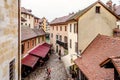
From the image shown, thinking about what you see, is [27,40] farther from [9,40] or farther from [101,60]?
[9,40]

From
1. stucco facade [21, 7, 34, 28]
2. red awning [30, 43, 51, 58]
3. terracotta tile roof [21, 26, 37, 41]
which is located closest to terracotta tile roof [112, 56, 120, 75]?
terracotta tile roof [21, 26, 37, 41]

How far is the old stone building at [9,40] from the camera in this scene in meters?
9.01

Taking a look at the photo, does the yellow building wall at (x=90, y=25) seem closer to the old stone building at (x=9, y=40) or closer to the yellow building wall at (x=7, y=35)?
the old stone building at (x=9, y=40)

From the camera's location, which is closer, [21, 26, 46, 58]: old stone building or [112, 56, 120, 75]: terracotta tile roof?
[112, 56, 120, 75]: terracotta tile roof

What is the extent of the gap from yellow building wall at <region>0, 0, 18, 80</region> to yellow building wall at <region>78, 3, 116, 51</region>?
17334 mm

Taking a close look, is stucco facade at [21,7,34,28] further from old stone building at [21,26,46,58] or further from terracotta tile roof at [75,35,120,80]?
terracotta tile roof at [75,35,120,80]

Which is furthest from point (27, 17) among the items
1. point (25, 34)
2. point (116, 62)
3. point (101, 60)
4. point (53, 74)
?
point (116, 62)

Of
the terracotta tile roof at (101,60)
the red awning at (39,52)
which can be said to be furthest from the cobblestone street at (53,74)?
the terracotta tile roof at (101,60)

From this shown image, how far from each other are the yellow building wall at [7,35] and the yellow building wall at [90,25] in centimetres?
1733

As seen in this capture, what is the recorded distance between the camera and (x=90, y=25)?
2862 centimetres

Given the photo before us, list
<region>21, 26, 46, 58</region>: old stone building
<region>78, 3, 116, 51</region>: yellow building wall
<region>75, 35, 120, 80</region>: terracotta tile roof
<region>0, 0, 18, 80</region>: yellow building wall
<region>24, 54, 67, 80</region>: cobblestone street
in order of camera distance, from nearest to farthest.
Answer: <region>0, 0, 18, 80</region>: yellow building wall < <region>75, 35, 120, 80</region>: terracotta tile roof < <region>78, 3, 116, 51</region>: yellow building wall < <region>24, 54, 67, 80</region>: cobblestone street < <region>21, 26, 46, 58</region>: old stone building

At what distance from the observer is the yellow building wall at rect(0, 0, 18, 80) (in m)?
8.97

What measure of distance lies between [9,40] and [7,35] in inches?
17.0

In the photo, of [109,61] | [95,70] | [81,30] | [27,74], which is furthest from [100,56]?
[27,74]
